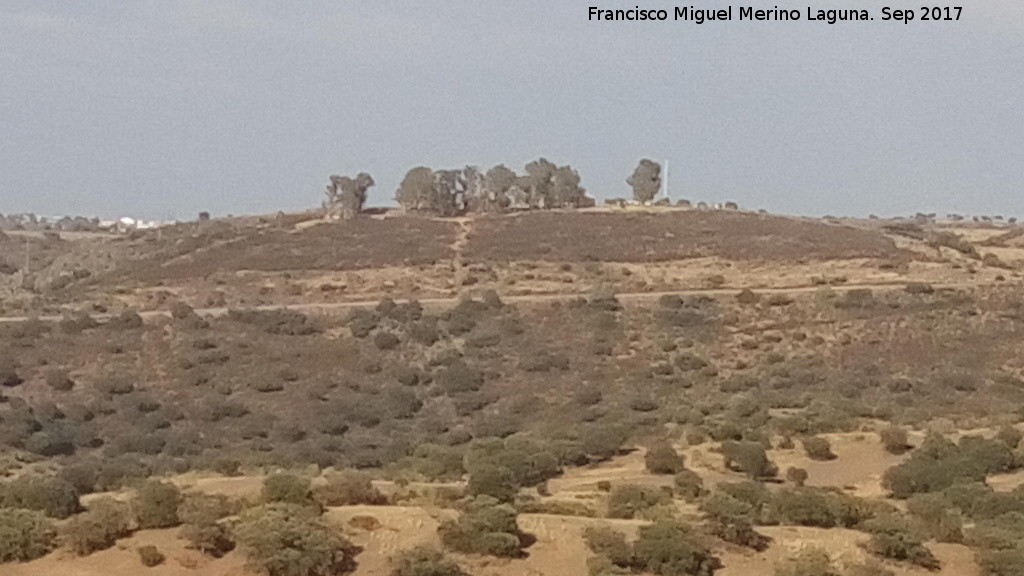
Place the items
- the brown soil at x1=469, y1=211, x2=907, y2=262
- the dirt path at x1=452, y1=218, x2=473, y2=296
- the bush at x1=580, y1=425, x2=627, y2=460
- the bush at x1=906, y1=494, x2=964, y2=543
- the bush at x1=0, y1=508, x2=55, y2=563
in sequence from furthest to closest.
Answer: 1. the brown soil at x1=469, y1=211, x2=907, y2=262
2. the dirt path at x1=452, y1=218, x2=473, y2=296
3. the bush at x1=580, y1=425, x2=627, y2=460
4. the bush at x1=906, y1=494, x2=964, y2=543
5. the bush at x1=0, y1=508, x2=55, y2=563

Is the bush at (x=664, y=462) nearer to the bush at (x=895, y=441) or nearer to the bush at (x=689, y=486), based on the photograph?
the bush at (x=689, y=486)

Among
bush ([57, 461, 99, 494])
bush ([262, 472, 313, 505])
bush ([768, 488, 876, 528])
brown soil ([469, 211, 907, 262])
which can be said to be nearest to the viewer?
bush ([262, 472, 313, 505])

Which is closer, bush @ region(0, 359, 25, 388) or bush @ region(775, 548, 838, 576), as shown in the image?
bush @ region(775, 548, 838, 576)

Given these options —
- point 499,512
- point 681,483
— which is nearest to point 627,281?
point 681,483

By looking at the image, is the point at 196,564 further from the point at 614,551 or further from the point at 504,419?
the point at 504,419

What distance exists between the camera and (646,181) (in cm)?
9781

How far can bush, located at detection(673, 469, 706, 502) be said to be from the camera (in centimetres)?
2363

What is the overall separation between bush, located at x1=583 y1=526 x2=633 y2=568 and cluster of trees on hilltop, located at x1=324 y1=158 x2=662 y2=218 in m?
71.2

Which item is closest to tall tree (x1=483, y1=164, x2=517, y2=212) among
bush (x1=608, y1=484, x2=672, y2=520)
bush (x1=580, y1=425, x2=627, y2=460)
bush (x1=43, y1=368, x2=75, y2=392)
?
bush (x1=43, y1=368, x2=75, y2=392)

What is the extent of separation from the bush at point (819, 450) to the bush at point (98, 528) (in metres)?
20.4

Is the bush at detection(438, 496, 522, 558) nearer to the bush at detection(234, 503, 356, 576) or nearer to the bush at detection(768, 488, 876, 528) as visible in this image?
the bush at detection(234, 503, 356, 576)

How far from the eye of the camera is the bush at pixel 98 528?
17.2 m

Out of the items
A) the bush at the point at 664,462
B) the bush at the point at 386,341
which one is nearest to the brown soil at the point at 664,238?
the bush at the point at 386,341

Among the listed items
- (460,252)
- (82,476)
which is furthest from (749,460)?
(460,252)
